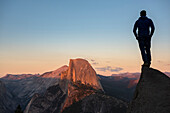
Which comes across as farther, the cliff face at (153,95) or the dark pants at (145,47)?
the dark pants at (145,47)

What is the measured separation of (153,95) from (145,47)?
14.6 ft

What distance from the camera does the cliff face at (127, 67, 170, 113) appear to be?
21.2 ft

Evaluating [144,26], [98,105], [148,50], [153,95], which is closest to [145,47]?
[148,50]

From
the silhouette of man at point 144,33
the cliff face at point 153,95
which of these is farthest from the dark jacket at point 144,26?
the cliff face at point 153,95

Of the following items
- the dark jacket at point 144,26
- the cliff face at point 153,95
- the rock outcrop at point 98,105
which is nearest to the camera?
the cliff face at point 153,95

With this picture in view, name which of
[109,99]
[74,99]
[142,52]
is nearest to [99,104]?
[109,99]

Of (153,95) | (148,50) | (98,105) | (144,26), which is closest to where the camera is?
(153,95)

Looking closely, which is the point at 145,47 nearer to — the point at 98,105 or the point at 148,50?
the point at 148,50

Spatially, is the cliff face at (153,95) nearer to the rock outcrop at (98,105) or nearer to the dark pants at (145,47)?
the dark pants at (145,47)

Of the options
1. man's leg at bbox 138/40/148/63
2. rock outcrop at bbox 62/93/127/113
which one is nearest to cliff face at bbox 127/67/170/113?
man's leg at bbox 138/40/148/63

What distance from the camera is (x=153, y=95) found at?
718cm

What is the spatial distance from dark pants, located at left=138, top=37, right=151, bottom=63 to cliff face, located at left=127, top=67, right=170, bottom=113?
73.0 inches

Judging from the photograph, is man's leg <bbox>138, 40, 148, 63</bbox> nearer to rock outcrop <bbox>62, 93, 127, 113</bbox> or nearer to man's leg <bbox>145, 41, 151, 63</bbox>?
man's leg <bbox>145, 41, 151, 63</bbox>

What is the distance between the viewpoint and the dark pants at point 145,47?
34.8 feet
